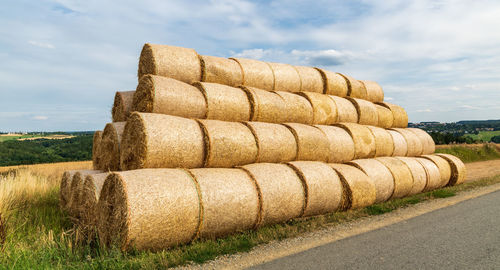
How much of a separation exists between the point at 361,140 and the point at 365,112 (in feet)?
5.33

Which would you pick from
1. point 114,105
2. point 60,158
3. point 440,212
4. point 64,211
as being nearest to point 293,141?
point 440,212

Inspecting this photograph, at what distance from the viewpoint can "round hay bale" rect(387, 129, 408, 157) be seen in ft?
33.4

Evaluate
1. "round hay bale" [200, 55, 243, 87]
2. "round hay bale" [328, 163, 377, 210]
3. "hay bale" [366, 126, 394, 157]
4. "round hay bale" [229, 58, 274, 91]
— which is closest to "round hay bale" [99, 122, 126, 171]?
"round hay bale" [200, 55, 243, 87]

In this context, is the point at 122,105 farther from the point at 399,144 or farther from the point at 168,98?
the point at 399,144

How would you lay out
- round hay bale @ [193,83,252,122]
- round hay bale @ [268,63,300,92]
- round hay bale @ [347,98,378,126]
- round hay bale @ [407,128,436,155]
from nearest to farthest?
round hay bale @ [193,83,252,122] → round hay bale @ [268,63,300,92] → round hay bale @ [347,98,378,126] → round hay bale @ [407,128,436,155]

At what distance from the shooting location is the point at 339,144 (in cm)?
831

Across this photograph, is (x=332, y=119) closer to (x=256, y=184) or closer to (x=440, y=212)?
(x=440, y=212)

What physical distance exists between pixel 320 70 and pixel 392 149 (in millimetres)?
3245

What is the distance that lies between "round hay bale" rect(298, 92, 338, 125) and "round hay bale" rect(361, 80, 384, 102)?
2608 mm

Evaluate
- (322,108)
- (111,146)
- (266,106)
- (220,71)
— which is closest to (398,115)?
(322,108)

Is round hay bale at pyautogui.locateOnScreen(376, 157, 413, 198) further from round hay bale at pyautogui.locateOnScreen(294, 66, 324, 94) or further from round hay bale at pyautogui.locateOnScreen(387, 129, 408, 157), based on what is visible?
round hay bale at pyautogui.locateOnScreen(294, 66, 324, 94)

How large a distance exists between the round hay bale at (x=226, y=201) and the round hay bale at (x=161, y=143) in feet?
1.19

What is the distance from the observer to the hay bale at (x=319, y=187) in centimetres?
648

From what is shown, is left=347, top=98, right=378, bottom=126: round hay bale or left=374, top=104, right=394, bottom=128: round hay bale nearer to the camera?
left=347, top=98, right=378, bottom=126: round hay bale
